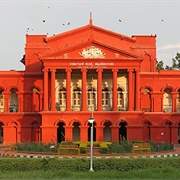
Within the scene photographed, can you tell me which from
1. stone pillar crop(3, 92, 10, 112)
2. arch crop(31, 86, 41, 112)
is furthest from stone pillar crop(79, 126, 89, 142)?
stone pillar crop(3, 92, 10, 112)

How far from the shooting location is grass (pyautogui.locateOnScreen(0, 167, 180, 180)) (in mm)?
29797

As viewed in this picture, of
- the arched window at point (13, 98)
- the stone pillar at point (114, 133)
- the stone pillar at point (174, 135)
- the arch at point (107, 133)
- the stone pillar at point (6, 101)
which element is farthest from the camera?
the arched window at point (13, 98)

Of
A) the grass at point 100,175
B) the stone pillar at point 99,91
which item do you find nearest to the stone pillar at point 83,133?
the stone pillar at point 99,91

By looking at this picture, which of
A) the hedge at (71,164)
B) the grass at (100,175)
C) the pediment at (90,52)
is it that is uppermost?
the pediment at (90,52)

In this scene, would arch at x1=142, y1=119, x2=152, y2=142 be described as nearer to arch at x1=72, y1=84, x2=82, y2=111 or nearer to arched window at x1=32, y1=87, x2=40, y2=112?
arch at x1=72, y1=84, x2=82, y2=111

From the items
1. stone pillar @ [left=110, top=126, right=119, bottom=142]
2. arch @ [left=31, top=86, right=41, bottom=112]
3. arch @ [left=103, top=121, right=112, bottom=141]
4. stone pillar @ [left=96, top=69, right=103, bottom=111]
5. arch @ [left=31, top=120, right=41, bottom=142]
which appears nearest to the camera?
stone pillar @ [left=110, top=126, right=119, bottom=142]

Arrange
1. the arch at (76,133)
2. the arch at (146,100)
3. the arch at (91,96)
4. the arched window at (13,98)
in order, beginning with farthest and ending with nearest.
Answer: the arched window at (13,98) → the arch at (146,100) → the arch at (91,96) → the arch at (76,133)

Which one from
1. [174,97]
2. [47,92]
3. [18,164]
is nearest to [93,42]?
[47,92]

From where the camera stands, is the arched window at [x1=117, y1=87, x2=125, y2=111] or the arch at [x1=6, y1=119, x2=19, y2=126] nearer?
the arched window at [x1=117, y1=87, x2=125, y2=111]

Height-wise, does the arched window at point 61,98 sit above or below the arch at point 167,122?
above

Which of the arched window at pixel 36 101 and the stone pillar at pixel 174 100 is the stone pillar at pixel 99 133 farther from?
the stone pillar at pixel 174 100

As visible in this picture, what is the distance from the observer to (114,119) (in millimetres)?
54344

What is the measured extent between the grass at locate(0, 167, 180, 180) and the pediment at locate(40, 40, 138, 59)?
24.3 meters

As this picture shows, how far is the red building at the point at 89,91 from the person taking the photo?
54.3 metres
